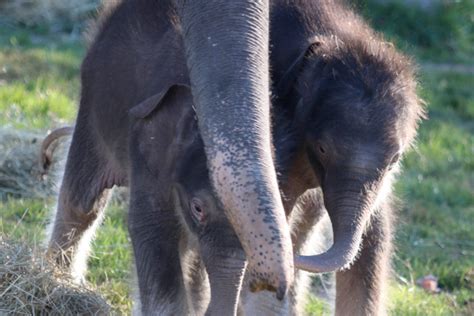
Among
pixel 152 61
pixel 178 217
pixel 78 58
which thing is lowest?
pixel 78 58

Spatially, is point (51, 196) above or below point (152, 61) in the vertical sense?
below

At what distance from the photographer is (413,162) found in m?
10.8

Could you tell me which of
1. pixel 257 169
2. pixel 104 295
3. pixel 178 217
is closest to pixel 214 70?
pixel 257 169

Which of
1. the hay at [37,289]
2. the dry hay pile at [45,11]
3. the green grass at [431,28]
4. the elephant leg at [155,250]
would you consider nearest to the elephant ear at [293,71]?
the elephant leg at [155,250]

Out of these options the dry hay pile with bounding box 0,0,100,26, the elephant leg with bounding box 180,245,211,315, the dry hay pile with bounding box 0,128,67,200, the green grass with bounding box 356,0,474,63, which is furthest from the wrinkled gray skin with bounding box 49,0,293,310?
the green grass with bounding box 356,0,474,63

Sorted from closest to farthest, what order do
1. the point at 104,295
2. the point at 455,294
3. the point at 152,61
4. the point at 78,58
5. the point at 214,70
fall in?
the point at 214,70, the point at 152,61, the point at 104,295, the point at 455,294, the point at 78,58

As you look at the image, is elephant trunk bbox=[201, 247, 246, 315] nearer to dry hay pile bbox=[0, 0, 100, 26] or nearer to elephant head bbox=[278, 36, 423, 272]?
elephant head bbox=[278, 36, 423, 272]

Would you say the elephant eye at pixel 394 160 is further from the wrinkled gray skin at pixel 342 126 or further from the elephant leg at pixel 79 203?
the elephant leg at pixel 79 203

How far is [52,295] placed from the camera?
6.14 meters

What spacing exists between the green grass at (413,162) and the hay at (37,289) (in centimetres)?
40

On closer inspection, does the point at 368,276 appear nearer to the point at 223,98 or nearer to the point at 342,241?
the point at 342,241

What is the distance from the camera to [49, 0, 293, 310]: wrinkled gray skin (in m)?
4.30

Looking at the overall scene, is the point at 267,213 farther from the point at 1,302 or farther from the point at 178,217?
the point at 1,302

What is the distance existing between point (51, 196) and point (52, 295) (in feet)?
7.69
